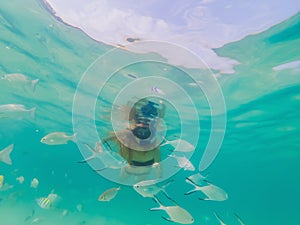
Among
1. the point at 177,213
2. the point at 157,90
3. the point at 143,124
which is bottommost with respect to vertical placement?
the point at 177,213

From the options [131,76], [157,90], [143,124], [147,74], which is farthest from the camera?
[157,90]

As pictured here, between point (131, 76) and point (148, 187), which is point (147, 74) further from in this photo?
point (148, 187)

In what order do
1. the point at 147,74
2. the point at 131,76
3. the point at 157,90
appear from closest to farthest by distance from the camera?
the point at 147,74 → the point at 131,76 → the point at 157,90

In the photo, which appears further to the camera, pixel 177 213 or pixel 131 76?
pixel 131 76

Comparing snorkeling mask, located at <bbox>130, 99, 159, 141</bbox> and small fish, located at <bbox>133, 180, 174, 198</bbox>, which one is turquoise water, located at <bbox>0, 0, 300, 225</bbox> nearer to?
small fish, located at <bbox>133, 180, 174, 198</bbox>

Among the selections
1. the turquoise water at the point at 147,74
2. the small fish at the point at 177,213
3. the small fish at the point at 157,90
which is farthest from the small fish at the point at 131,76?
the small fish at the point at 177,213

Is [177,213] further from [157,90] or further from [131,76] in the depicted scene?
[157,90]

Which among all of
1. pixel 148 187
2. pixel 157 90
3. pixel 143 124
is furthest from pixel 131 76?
pixel 143 124

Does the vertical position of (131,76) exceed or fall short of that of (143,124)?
it exceeds it

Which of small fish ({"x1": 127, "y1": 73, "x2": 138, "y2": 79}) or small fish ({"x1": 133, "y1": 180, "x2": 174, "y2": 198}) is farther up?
small fish ({"x1": 127, "y1": 73, "x2": 138, "y2": 79})

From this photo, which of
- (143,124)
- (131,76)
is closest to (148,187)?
(143,124)

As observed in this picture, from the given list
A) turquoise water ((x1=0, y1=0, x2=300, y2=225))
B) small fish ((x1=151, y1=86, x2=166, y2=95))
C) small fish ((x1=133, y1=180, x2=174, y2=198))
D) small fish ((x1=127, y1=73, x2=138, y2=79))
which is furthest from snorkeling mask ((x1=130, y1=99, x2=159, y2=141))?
small fish ((x1=151, y1=86, x2=166, y2=95))

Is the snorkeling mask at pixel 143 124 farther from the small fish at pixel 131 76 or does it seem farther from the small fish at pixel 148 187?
the small fish at pixel 131 76

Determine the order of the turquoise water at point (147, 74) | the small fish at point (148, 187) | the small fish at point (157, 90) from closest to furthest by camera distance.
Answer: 1. the small fish at point (148, 187)
2. the turquoise water at point (147, 74)
3. the small fish at point (157, 90)
